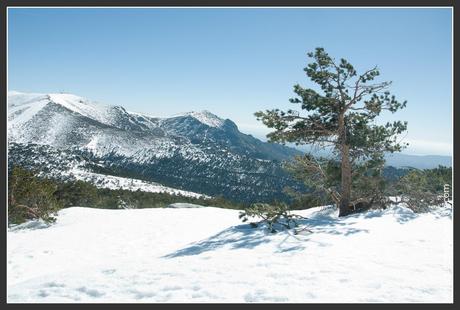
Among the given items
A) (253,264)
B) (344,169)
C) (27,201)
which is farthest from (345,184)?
(27,201)

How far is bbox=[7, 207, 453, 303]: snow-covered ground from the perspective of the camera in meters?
7.36

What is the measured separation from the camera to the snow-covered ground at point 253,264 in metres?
7.36

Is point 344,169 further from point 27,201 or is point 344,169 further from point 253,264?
point 27,201

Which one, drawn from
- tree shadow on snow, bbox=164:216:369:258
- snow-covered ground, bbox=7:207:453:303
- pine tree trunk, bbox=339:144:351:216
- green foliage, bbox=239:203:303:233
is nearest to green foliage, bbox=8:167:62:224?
snow-covered ground, bbox=7:207:453:303

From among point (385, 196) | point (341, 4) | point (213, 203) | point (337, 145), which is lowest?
point (213, 203)

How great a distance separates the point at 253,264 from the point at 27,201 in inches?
796

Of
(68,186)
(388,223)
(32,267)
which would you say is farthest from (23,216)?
(388,223)

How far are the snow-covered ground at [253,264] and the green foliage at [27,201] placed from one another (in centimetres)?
532

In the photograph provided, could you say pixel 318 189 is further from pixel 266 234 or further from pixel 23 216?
pixel 23 216

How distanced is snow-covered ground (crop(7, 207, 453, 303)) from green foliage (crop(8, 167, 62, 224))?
5.32 m

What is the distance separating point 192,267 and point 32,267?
7020 mm

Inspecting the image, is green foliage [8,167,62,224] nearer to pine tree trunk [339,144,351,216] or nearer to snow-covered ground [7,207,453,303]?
snow-covered ground [7,207,453,303]

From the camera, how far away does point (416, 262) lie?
917 centimetres

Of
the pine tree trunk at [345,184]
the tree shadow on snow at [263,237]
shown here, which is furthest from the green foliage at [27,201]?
the pine tree trunk at [345,184]
